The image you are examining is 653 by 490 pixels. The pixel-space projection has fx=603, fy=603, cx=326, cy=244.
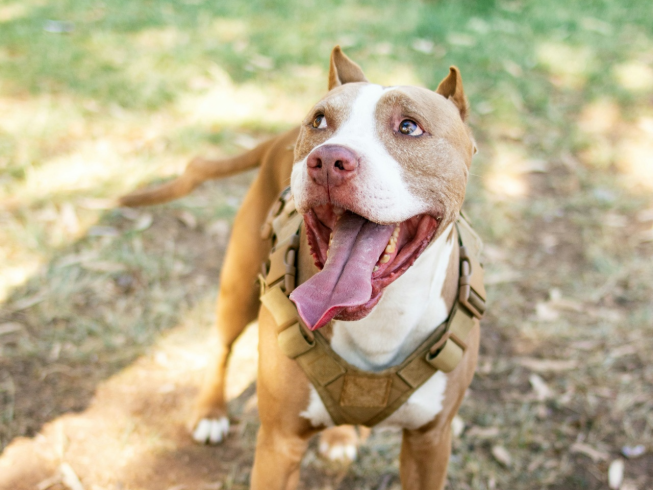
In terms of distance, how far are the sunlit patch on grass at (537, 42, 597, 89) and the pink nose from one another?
5.37 metres

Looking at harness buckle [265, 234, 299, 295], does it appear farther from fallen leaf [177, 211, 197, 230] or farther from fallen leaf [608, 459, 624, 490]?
fallen leaf [177, 211, 197, 230]

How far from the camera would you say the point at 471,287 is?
2.15 m

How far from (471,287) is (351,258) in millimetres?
614

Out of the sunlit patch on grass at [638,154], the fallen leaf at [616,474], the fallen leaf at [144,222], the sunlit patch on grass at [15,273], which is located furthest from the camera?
the sunlit patch on grass at [638,154]

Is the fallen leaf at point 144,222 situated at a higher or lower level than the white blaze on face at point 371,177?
lower

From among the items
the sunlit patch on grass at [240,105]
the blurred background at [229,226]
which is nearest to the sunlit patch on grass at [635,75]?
the blurred background at [229,226]

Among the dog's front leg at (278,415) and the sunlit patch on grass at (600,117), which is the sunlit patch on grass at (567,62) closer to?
the sunlit patch on grass at (600,117)

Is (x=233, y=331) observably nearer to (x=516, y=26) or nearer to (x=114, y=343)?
(x=114, y=343)

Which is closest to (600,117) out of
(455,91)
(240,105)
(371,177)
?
(240,105)

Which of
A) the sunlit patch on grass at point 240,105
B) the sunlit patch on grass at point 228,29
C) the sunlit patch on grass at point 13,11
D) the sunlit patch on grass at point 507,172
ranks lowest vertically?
the sunlit patch on grass at point 507,172

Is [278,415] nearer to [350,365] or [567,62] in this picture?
[350,365]

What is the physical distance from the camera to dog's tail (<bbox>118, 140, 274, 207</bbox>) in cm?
295

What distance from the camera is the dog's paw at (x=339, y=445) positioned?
293 centimetres

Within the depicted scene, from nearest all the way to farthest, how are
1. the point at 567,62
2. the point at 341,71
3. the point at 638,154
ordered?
1. the point at 341,71
2. the point at 638,154
3. the point at 567,62
